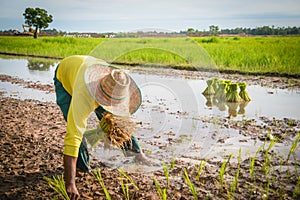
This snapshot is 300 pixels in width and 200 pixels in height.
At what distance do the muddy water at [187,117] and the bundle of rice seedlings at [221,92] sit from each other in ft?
0.88

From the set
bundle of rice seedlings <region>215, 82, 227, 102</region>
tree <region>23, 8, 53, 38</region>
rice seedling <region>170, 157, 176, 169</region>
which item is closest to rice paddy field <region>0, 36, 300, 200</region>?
rice seedling <region>170, 157, 176, 169</region>

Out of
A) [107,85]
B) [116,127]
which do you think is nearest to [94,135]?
[116,127]

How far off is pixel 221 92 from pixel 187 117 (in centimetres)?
167

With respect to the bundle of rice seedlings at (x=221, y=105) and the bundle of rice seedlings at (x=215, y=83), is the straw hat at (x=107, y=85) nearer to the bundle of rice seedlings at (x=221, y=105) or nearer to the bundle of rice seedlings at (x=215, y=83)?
the bundle of rice seedlings at (x=221, y=105)

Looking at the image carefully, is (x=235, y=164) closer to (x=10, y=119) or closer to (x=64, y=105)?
(x=64, y=105)

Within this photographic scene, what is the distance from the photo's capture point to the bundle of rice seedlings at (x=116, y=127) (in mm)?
2312

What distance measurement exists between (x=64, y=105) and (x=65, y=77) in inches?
10.4

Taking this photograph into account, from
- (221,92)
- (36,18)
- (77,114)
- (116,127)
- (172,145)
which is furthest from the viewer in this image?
(36,18)

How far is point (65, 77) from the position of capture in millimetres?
2445

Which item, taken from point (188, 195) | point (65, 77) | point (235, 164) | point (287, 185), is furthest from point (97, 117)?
point (287, 185)

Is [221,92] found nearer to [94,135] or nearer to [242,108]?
[242,108]

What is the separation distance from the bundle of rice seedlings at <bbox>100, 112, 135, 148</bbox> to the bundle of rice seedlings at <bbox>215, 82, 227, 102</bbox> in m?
3.62

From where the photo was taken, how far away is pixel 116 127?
93.3 inches

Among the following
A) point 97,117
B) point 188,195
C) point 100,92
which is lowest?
point 188,195
